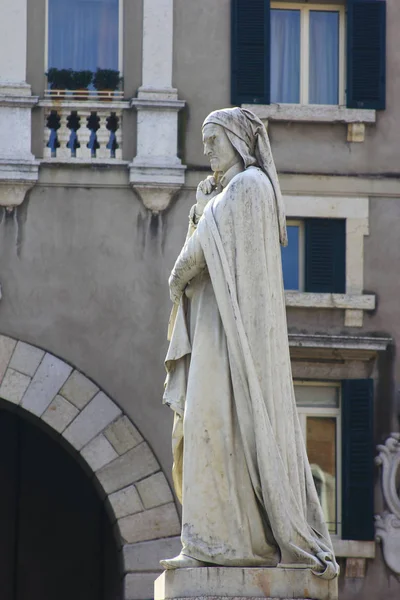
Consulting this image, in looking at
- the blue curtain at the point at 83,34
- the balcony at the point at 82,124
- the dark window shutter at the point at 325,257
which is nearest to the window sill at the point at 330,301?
the dark window shutter at the point at 325,257

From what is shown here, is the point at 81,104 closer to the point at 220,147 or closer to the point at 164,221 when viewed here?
the point at 164,221

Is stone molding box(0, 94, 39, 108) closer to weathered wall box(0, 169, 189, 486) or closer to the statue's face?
weathered wall box(0, 169, 189, 486)

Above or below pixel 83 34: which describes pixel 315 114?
below

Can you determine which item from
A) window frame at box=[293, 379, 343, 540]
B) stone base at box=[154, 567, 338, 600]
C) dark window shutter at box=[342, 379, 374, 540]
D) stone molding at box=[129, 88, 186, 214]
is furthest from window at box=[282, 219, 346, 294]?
stone base at box=[154, 567, 338, 600]

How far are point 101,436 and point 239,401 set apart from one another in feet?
32.3

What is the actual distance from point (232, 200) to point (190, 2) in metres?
10.7

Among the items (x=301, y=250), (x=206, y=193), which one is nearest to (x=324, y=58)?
(x=301, y=250)

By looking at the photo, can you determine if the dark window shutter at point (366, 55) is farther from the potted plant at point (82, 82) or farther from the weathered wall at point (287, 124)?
the potted plant at point (82, 82)

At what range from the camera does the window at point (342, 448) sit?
21.1m

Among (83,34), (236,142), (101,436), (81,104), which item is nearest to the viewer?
(236,142)

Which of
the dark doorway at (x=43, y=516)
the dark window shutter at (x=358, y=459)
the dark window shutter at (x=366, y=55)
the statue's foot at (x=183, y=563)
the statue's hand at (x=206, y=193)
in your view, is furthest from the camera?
the dark doorway at (x=43, y=516)

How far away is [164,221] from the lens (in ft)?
70.3

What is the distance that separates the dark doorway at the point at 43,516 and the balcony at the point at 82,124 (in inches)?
120

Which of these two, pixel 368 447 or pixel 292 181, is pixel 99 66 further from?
pixel 368 447
